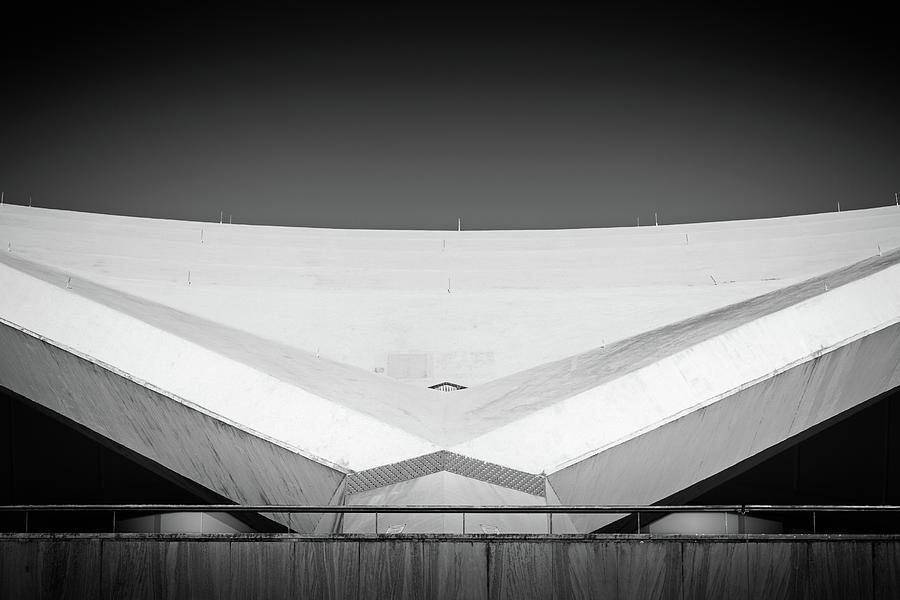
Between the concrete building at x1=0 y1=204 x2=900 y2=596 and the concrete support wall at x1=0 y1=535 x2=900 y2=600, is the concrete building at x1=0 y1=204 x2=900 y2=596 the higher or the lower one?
the higher one

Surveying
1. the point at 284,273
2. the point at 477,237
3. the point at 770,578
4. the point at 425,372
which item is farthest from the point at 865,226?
the point at 770,578

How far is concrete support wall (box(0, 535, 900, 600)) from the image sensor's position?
5227 millimetres

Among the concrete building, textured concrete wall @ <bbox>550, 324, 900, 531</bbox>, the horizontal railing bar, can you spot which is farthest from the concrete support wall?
textured concrete wall @ <bbox>550, 324, 900, 531</bbox>

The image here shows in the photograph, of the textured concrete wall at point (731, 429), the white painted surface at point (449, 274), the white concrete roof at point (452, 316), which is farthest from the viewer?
the white painted surface at point (449, 274)

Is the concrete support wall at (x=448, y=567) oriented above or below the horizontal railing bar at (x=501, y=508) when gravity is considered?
below

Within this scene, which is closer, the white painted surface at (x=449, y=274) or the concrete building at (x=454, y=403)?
the concrete building at (x=454, y=403)

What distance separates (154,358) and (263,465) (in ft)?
4.24

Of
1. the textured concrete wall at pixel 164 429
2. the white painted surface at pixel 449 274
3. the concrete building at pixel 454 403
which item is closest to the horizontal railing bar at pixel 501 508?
the concrete building at pixel 454 403

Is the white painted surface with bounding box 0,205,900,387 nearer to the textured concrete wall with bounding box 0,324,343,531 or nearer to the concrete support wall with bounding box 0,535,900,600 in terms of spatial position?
the textured concrete wall with bounding box 0,324,343,531

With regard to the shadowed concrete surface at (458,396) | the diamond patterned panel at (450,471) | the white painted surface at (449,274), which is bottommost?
the diamond patterned panel at (450,471)

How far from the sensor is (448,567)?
530 cm

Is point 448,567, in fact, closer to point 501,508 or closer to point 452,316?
point 501,508

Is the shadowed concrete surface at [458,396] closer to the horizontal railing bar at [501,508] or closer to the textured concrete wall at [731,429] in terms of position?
the textured concrete wall at [731,429]

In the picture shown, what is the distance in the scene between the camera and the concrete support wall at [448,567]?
5227 mm
